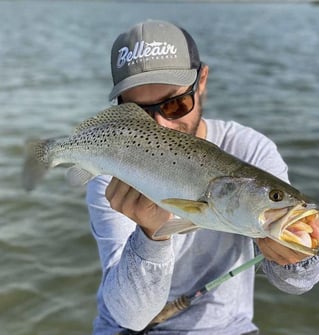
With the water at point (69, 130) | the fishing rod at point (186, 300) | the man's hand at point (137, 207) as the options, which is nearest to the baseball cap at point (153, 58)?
the man's hand at point (137, 207)

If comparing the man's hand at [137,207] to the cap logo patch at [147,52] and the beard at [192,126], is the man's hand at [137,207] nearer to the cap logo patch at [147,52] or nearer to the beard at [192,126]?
the beard at [192,126]

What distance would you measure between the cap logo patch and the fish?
0.50m

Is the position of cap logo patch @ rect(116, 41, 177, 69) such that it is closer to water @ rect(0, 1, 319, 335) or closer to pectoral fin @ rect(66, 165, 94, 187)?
pectoral fin @ rect(66, 165, 94, 187)

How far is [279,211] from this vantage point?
2.10 metres

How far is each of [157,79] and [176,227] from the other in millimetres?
934

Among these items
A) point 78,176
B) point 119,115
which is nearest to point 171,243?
point 78,176

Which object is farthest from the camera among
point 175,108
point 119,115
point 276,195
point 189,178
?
point 175,108

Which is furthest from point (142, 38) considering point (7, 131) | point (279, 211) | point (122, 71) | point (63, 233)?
point (7, 131)

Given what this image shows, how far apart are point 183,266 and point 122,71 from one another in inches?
42.5

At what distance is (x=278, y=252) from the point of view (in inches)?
101

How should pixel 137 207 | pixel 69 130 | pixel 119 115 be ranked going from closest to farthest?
pixel 137 207 < pixel 119 115 < pixel 69 130

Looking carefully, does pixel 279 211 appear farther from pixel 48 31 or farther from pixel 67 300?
pixel 48 31

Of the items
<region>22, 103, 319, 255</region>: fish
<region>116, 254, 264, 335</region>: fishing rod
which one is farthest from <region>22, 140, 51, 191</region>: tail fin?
<region>116, 254, 264, 335</region>: fishing rod

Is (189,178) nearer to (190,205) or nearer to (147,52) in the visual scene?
(190,205)
